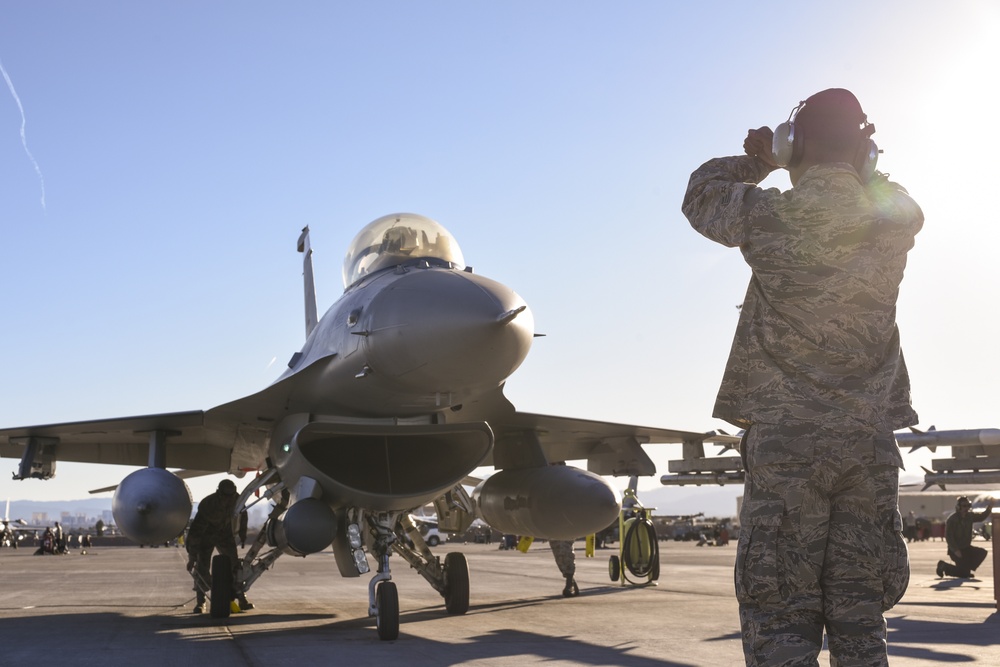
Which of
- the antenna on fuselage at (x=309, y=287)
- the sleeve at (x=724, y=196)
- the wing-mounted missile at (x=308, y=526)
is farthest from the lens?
the antenna on fuselage at (x=309, y=287)

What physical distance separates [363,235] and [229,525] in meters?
4.37

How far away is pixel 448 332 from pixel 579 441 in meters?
7.32

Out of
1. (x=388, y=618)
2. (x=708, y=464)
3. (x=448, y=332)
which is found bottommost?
(x=388, y=618)

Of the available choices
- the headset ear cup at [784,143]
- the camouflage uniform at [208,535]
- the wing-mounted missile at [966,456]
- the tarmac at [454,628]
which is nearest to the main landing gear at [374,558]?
the tarmac at [454,628]

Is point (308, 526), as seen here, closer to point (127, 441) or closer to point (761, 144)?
point (127, 441)

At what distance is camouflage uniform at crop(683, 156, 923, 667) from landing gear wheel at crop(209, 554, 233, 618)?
9298mm

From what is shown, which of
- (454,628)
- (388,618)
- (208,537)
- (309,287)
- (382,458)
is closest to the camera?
(388,618)

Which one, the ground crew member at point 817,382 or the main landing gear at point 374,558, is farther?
the main landing gear at point 374,558

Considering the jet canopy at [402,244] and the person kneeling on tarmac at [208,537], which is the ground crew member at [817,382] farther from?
the person kneeling on tarmac at [208,537]

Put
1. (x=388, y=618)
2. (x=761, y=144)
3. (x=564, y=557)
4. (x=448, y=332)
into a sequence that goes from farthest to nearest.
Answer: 1. (x=564, y=557)
2. (x=388, y=618)
3. (x=448, y=332)
4. (x=761, y=144)

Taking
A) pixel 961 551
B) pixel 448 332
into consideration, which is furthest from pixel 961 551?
pixel 448 332

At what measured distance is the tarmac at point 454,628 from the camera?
7.27 meters

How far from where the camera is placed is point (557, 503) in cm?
1130

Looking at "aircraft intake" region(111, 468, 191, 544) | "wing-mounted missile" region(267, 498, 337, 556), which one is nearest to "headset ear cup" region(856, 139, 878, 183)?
"wing-mounted missile" region(267, 498, 337, 556)
